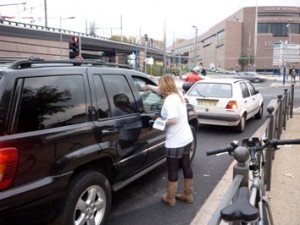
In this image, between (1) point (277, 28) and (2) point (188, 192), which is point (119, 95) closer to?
(2) point (188, 192)

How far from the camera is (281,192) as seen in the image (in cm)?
467

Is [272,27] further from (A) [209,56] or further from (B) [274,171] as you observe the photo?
(B) [274,171]

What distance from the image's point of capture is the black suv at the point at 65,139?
2785mm

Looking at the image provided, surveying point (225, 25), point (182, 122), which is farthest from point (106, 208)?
point (225, 25)

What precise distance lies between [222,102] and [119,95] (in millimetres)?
5601

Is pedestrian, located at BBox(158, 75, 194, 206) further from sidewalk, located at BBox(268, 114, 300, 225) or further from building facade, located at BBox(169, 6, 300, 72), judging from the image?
building facade, located at BBox(169, 6, 300, 72)

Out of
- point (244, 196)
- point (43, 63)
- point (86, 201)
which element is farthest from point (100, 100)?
point (244, 196)

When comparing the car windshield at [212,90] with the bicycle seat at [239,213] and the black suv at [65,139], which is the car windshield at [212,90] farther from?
the bicycle seat at [239,213]

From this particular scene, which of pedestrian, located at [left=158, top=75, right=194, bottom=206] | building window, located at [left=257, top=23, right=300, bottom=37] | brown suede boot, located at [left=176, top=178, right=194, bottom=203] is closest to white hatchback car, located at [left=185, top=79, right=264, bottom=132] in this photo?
brown suede boot, located at [left=176, top=178, right=194, bottom=203]

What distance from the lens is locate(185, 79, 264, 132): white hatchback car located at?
363 inches

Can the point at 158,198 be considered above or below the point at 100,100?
below

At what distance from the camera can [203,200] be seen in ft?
15.4

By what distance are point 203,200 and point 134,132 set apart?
1.38 metres

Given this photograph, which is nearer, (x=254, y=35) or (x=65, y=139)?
(x=65, y=139)
